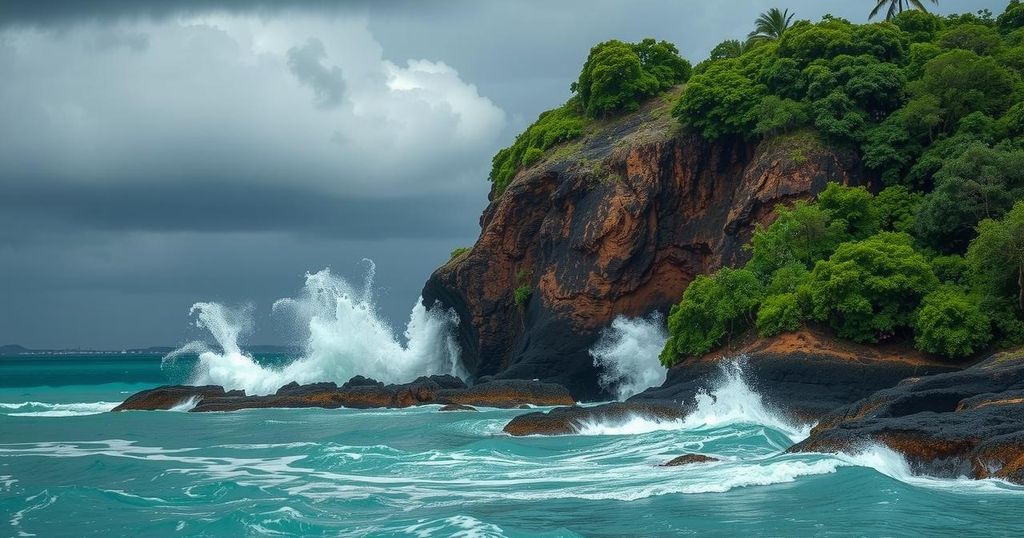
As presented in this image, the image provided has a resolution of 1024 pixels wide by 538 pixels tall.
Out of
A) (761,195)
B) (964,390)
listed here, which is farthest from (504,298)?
(964,390)

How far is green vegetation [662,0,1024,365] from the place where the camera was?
32688 millimetres

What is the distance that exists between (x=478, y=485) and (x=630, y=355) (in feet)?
87.9

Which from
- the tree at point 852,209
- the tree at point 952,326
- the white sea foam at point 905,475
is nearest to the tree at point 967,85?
the tree at point 852,209

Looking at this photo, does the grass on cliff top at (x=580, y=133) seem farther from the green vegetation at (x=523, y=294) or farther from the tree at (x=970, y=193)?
the tree at (x=970, y=193)

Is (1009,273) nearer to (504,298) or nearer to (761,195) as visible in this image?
(761,195)

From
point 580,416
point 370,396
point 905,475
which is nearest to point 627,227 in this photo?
point 370,396

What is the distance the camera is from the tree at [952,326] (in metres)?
31.6

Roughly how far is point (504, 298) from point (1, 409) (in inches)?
1000

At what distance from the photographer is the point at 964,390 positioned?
2388 centimetres

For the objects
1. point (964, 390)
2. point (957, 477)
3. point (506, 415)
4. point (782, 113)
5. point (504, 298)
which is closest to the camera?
point (957, 477)

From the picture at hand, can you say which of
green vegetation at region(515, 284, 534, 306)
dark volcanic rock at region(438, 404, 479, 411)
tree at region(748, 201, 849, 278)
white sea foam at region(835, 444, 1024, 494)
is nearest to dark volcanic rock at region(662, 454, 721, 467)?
white sea foam at region(835, 444, 1024, 494)

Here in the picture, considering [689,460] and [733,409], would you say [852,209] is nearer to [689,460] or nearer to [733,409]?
[733,409]

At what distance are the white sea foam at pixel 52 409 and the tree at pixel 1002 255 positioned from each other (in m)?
36.3

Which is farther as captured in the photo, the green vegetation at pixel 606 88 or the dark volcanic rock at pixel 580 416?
the green vegetation at pixel 606 88
